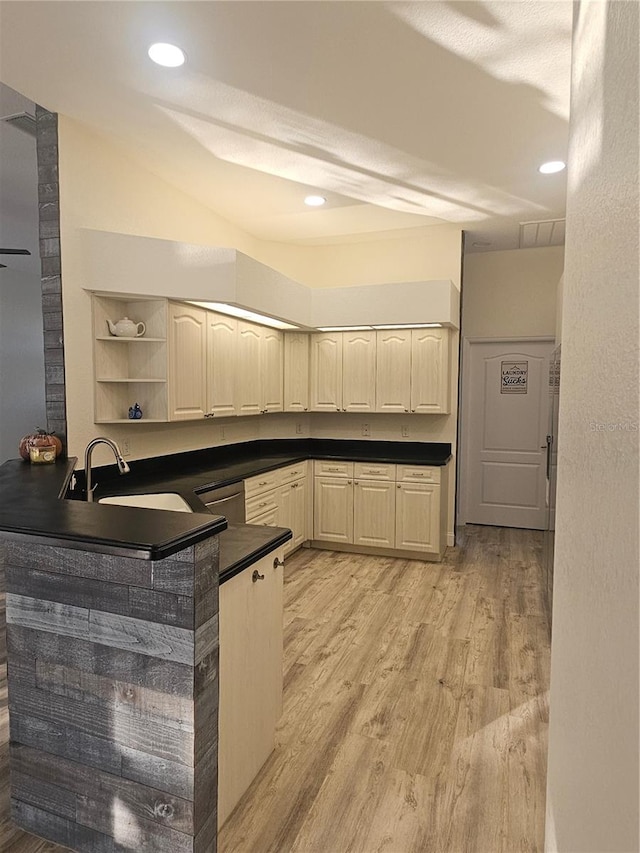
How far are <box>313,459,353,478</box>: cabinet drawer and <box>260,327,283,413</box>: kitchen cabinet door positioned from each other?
2.23 ft

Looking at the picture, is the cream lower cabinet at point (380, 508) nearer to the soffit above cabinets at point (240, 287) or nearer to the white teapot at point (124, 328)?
the soffit above cabinets at point (240, 287)

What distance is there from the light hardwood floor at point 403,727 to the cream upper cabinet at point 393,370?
176 centimetres

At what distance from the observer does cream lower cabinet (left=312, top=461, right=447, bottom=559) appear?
4.94 metres

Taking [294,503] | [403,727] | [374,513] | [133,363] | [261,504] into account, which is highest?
[133,363]

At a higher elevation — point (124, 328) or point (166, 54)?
point (166, 54)

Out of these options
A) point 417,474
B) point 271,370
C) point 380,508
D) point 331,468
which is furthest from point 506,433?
point 271,370

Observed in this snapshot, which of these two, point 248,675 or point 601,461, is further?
point 248,675

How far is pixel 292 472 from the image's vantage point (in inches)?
199

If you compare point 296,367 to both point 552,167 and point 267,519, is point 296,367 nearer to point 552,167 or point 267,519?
point 267,519

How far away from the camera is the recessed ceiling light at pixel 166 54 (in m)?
2.45

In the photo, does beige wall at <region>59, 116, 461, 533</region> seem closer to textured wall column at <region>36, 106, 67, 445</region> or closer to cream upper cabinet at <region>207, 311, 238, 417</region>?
textured wall column at <region>36, 106, 67, 445</region>

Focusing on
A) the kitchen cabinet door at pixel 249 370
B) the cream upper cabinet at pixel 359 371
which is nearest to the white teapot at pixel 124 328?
the kitchen cabinet door at pixel 249 370

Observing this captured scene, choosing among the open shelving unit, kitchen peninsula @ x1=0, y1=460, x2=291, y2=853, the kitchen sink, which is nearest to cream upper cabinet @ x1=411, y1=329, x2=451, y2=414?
the open shelving unit

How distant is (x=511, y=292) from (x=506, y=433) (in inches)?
61.7
